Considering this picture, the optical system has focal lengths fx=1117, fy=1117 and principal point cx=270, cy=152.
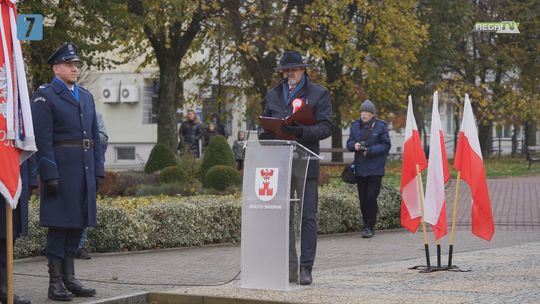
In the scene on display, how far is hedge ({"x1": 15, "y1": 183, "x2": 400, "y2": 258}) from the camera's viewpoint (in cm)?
1308

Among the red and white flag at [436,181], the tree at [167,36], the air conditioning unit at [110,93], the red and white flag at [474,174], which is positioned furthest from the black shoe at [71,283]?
the air conditioning unit at [110,93]

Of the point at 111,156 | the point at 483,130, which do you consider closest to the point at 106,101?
the point at 111,156

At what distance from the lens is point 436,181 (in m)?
11.2

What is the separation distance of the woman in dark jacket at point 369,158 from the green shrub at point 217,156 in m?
7.15

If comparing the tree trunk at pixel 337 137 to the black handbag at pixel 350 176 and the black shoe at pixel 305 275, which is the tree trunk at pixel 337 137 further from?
the black shoe at pixel 305 275

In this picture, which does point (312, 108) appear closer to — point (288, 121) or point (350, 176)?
point (288, 121)

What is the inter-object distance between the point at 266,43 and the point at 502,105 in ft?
58.2

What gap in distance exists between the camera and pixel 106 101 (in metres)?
52.0

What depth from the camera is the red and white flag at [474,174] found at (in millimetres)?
10977

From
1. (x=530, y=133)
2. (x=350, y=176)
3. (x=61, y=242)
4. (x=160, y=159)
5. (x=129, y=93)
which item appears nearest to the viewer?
(x=61, y=242)

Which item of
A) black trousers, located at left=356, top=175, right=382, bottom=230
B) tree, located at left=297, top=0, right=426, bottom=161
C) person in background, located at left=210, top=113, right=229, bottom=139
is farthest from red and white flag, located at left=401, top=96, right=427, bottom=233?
person in background, located at left=210, top=113, right=229, bottom=139

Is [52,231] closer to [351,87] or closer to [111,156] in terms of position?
[351,87]

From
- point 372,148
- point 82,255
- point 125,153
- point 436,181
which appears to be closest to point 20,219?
point 82,255

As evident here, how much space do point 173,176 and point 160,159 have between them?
2.35 meters
